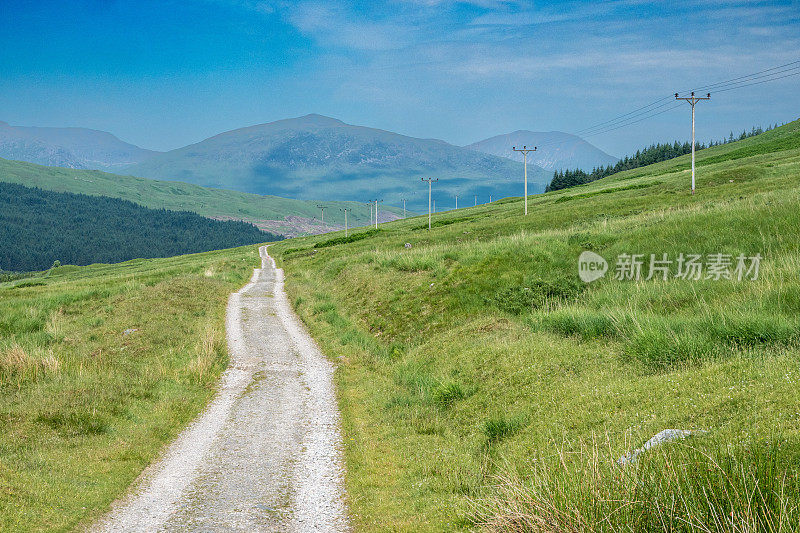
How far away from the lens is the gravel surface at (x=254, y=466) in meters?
8.27

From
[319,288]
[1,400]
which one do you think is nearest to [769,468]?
[1,400]

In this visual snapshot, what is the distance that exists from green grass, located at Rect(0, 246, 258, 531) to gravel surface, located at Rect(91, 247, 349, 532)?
581 millimetres

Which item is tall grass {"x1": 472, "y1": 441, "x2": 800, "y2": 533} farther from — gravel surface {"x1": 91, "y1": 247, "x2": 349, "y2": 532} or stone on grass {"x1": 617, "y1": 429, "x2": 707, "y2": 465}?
gravel surface {"x1": 91, "y1": 247, "x2": 349, "y2": 532}

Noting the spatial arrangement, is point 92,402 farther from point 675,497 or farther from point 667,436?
point 675,497

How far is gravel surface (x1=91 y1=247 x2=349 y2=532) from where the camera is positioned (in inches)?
325

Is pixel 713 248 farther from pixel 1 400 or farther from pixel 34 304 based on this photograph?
pixel 34 304

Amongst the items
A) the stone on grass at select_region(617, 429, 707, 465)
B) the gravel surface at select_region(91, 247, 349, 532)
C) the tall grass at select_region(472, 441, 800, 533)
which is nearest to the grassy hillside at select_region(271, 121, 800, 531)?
the tall grass at select_region(472, 441, 800, 533)

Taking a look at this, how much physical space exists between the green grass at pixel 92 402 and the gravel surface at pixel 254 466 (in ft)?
1.91

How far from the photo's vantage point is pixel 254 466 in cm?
1031

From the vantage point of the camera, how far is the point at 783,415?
20.5 feet

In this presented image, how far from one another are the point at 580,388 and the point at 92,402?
1198 centimetres

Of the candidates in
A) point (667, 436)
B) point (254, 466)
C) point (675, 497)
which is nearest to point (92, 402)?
point (254, 466)

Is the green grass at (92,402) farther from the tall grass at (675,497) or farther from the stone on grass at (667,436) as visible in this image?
the stone on grass at (667,436)

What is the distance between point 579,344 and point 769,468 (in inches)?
330
